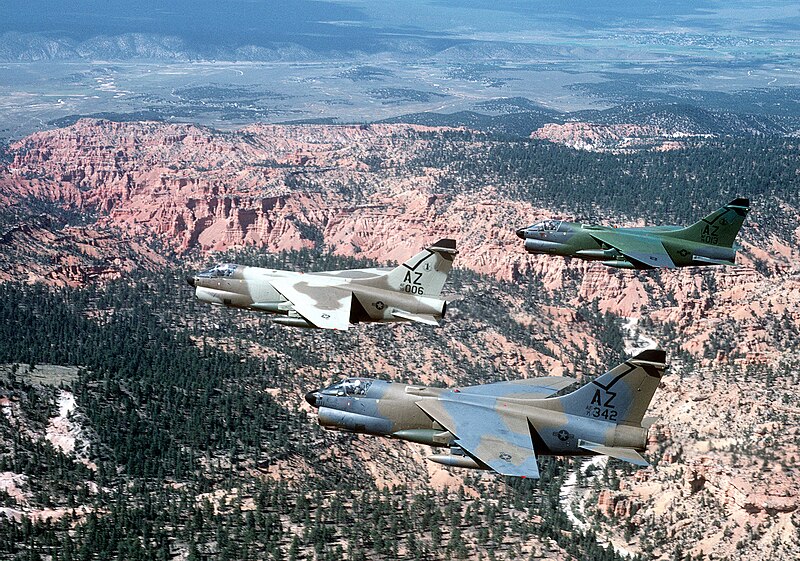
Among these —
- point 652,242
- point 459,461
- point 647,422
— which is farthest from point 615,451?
Answer: point 652,242

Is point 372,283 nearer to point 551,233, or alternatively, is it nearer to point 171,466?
point 551,233

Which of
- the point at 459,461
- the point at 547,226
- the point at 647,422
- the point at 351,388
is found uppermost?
the point at 547,226

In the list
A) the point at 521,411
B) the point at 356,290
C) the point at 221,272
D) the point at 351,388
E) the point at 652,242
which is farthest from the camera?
the point at 221,272

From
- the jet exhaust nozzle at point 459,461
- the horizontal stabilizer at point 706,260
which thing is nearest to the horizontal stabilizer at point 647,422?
the jet exhaust nozzle at point 459,461

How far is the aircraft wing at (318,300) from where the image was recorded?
7088cm

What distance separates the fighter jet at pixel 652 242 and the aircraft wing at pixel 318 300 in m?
15.6

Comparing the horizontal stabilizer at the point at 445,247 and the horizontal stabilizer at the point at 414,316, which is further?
the horizontal stabilizer at the point at 445,247

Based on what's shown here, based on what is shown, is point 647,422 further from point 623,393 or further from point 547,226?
point 547,226

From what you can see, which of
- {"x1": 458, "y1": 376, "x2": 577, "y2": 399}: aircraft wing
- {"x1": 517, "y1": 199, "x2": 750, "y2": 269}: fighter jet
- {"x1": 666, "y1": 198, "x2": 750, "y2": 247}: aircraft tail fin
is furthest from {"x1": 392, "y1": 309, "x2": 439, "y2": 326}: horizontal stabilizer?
{"x1": 666, "y1": 198, "x2": 750, "y2": 247}: aircraft tail fin

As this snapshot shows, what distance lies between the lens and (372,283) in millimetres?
80000

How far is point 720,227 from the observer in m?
78.4

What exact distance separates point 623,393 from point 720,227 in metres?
19.3

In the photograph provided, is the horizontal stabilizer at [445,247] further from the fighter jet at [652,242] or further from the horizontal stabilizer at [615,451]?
the horizontal stabilizer at [615,451]

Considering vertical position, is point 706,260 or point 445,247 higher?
point 445,247
